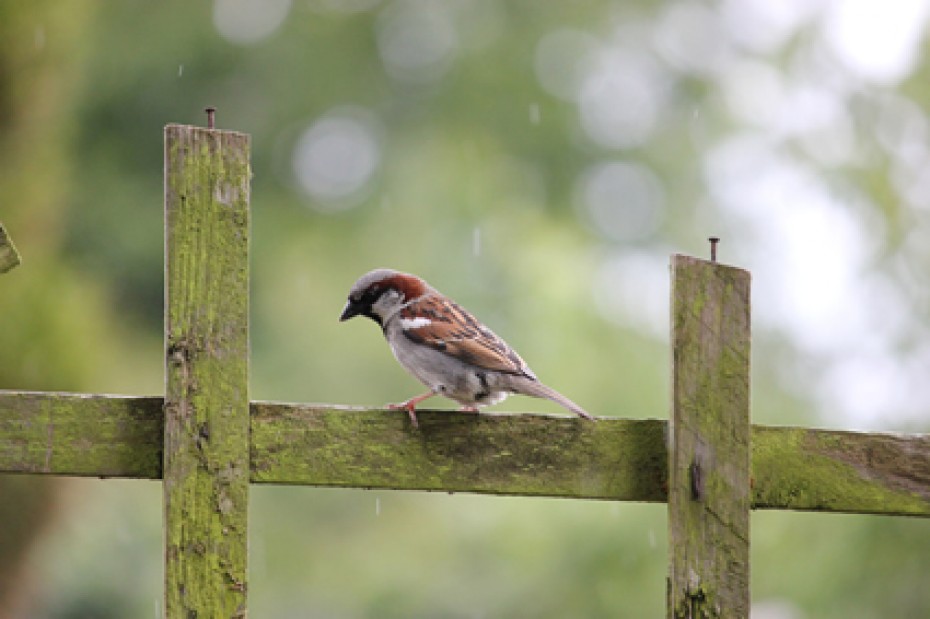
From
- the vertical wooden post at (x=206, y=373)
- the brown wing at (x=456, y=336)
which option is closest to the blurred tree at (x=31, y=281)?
the brown wing at (x=456, y=336)

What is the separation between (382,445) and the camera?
189 cm

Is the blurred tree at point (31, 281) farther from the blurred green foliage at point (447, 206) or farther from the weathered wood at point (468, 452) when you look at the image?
the weathered wood at point (468, 452)

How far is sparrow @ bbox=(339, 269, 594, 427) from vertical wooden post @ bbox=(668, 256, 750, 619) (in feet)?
2.27

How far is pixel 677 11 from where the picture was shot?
933 cm

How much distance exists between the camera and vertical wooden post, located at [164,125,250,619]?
175cm

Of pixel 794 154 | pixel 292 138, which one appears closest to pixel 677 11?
pixel 794 154

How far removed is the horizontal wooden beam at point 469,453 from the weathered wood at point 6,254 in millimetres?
192

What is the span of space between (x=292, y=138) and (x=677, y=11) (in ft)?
10.2

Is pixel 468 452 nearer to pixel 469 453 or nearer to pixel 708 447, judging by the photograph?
pixel 469 453

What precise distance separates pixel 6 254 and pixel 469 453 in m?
0.77

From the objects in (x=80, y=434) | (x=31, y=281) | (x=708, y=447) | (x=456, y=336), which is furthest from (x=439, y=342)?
(x=31, y=281)

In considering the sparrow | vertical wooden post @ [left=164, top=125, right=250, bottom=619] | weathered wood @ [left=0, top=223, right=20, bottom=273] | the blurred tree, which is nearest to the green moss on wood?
the sparrow

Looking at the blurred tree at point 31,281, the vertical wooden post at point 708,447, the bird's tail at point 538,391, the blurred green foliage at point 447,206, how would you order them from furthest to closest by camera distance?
the blurred green foliage at point 447,206 → the blurred tree at point 31,281 → the bird's tail at point 538,391 → the vertical wooden post at point 708,447

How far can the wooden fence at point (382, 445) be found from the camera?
1.77 meters
